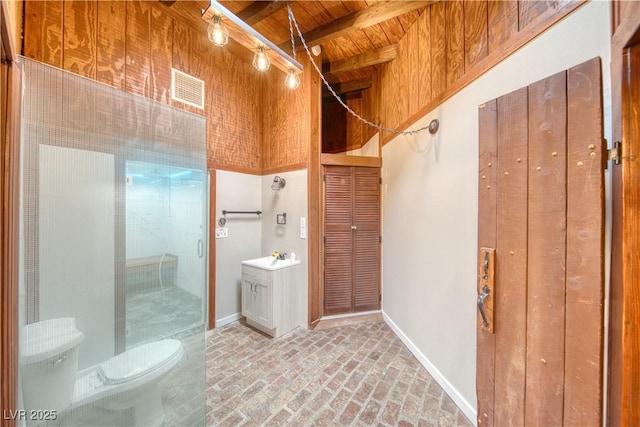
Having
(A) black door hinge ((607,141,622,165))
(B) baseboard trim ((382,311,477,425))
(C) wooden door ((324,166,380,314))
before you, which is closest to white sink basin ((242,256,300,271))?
(C) wooden door ((324,166,380,314))

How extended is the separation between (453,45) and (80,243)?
2.89 m

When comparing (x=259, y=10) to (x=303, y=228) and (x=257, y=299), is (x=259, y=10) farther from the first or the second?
(x=257, y=299)

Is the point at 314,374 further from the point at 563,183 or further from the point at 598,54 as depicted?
the point at 598,54

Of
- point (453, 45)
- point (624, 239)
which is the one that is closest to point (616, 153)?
point (624, 239)

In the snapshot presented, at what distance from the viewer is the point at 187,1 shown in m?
2.38

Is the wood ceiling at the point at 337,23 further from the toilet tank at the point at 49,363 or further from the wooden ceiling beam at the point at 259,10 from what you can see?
the toilet tank at the point at 49,363

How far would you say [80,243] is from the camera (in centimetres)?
126

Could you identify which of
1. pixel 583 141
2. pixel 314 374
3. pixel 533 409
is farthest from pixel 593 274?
pixel 314 374

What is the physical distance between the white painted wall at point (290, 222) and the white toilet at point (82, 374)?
1.53 metres

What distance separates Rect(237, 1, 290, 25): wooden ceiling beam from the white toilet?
2982mm

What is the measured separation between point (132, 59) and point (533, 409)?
3.86 metres

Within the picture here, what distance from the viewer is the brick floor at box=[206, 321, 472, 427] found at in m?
1.59

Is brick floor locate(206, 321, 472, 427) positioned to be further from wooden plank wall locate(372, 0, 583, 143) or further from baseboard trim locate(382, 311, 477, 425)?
wooden plank wall locate(372, 0, 583, 143)

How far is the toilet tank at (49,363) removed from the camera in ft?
3.51
